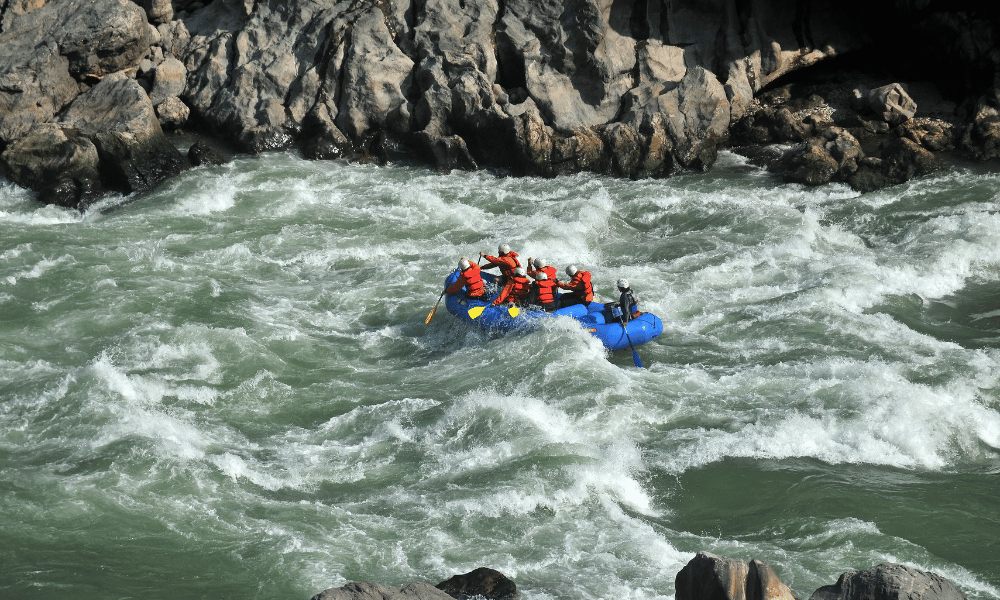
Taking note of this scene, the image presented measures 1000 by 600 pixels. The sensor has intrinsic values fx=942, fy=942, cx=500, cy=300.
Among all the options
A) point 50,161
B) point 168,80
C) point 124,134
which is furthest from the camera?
point 168,80

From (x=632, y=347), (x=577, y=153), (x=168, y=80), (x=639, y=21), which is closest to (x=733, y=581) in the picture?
(x=632, y=347)

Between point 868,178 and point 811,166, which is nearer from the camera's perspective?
point 868,178

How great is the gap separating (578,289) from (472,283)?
1.36 meters

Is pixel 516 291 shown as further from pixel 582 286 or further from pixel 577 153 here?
pixel 577 153

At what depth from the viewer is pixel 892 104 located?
17891 millimetres

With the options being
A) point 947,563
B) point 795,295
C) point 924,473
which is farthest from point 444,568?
point 795,295

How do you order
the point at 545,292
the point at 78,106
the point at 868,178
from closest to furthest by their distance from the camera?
the point at 545,292, the point at 868,178, the point at 78,106

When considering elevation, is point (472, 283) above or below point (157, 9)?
below

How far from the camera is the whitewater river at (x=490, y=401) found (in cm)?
747

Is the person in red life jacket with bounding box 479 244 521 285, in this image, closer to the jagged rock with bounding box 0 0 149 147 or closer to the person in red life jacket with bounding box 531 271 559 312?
the person in red life jacket with bounding box 531 271 559 312

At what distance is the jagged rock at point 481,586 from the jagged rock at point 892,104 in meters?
14.6

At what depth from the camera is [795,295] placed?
→ 1265cm

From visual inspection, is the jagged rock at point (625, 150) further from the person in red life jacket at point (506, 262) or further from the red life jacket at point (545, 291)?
the red life jacket at point (545, 291)

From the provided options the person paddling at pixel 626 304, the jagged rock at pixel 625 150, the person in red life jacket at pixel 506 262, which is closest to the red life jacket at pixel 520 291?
the person in red life jacket at pixel 506 262
